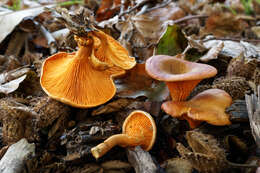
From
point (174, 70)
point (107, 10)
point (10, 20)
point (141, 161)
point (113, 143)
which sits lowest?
point (141, 161)

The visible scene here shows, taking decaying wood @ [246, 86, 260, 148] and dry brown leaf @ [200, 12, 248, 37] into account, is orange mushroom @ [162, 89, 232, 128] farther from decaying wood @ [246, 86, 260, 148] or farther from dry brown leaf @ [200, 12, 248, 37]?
dry brown leaf @ [200, 12, 248, 37]

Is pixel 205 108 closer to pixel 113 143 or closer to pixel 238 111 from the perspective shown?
pixel 238 111

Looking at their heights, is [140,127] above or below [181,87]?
below

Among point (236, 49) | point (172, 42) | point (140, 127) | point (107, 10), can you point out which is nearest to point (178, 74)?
point (140, 127)

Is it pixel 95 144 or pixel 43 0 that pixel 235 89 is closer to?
pixel 95 144

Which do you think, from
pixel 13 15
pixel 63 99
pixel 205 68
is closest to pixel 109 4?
pixel 13 15

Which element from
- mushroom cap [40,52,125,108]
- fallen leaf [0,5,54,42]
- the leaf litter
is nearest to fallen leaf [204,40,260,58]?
the leaf litter
